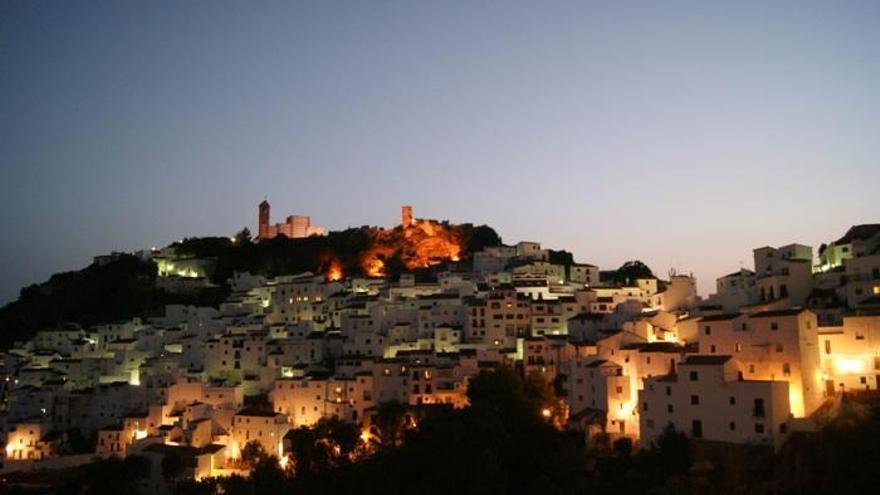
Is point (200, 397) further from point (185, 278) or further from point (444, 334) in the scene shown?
point (185, 278)

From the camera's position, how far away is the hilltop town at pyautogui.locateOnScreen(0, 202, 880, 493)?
2645 centimetres

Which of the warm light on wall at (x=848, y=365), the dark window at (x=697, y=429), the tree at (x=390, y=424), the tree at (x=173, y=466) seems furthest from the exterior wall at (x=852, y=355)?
the tree at (x=173, y=466)

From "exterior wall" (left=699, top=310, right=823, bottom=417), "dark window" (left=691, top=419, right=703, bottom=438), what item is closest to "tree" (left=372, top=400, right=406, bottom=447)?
"dark window" (left=691, top=419, right=703, bottom=438)

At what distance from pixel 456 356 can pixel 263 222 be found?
4824cm

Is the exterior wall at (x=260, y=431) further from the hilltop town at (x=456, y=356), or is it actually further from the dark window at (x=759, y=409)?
the dark window at (x=759, y=409)

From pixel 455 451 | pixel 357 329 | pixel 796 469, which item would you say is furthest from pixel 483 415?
pixel 357 329

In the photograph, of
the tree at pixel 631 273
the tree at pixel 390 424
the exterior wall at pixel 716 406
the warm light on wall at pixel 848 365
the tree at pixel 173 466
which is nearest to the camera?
the exterior wall at pixel 716 406

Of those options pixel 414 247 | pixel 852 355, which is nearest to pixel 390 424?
pixel 852 355

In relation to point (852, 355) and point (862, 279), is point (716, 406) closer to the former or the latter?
point (852, 355)

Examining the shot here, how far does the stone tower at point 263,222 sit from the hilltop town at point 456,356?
18592mm

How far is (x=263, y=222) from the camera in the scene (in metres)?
81.4

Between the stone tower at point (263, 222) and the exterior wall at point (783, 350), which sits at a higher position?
the stone tower at point (263, 222)

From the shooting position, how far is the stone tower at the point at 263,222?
8002 cm

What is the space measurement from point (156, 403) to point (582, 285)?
28.5 metres
